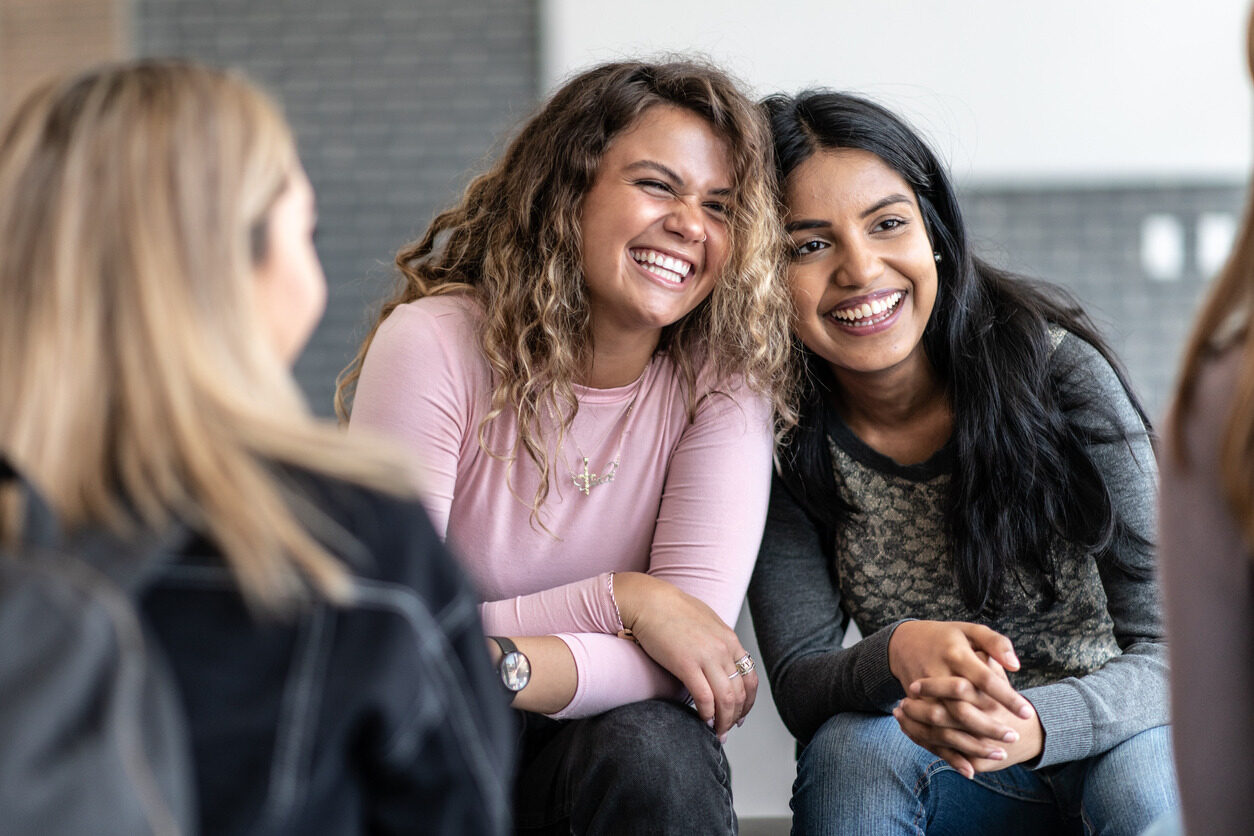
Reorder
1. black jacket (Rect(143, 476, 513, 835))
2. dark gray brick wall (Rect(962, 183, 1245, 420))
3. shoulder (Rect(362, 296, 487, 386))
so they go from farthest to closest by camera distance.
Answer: dark gray brick wall (Rect(962, 183, 1245, 420)), shoulder (Rect(362, 296, 487, 386)), black jacket (Rect(143, 476, 513, 835))

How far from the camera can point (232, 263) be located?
83 cm

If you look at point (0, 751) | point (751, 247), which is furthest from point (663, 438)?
point (0, 751)

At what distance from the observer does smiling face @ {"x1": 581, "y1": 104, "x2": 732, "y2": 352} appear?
1.69m

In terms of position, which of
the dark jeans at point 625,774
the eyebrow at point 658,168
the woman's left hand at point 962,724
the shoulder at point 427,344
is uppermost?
the eyebrow at point 658,168

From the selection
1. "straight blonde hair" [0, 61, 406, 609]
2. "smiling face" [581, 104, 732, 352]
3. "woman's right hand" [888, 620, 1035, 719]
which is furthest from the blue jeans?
"straight blonde hair" [0, 61, 406, 609]

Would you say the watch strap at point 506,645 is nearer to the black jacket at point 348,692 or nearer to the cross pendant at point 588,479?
the cross pendant at point 588,479

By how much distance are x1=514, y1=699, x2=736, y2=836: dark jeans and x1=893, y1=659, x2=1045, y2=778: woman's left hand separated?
0.82 ft

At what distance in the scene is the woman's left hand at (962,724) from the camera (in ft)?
4.52

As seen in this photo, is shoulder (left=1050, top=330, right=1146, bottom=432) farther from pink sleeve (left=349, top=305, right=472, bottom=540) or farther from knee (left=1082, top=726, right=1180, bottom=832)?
pink sleeve (left=349, top=305, right=472, bottom=540)

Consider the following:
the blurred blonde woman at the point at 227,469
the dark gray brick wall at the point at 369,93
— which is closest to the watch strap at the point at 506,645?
the blurred blonde woman at the point at 227,469

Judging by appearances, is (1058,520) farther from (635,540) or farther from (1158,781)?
(635,540)

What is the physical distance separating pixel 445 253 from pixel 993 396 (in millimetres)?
854

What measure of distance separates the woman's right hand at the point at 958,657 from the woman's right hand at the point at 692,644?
0.21 meters

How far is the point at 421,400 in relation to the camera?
1.59 metres
